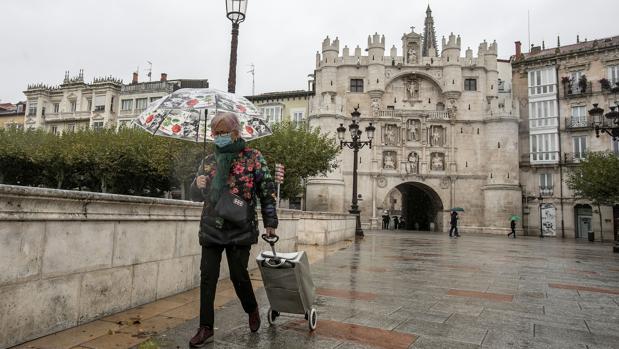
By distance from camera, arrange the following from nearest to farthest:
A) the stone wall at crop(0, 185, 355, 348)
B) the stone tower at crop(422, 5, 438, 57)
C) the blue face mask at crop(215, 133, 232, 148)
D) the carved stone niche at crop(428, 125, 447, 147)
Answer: the stone wall at crop(0, 185, 355, 348) < the blue face mask at crop(215, 133, 232, 148) < the carved stone niche at crop(428, 125, 447, 147) < the stone tower at crop(422, 5, 438, 57)

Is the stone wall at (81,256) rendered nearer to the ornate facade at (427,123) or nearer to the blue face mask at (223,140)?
the blue face mask at (223,140)

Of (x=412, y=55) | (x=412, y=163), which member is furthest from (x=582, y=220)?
(x=412, y=55)

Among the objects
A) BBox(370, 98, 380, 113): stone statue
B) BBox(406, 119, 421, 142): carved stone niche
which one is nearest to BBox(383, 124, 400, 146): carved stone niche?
BBox(406, 119, 421, 142): carved stone niche

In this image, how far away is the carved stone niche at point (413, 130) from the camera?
42281mm

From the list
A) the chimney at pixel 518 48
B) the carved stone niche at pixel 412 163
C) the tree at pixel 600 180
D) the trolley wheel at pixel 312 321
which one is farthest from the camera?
the chimney at pixel 518 48

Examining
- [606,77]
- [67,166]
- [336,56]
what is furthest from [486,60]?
[67,166]

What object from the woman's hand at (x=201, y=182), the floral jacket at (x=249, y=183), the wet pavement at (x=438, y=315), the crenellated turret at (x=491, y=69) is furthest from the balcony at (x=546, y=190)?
the woman's hand at (x=201, y=182)

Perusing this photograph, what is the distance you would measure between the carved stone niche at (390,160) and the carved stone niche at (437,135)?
3911 mm

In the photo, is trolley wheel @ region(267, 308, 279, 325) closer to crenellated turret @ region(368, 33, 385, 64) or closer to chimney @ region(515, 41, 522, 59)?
crenellated turret @ region(368, 33, 385, 64)

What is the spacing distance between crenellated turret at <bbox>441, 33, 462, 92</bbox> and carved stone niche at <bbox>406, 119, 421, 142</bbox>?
4.37 m

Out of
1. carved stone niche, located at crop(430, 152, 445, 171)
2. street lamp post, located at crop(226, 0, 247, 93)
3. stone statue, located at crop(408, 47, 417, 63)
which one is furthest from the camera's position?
stone statue, located at crop(408, 47, 417, 63)

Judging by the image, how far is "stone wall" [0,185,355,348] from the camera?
320 cm

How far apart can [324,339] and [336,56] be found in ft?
136

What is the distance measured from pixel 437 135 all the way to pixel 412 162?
3766mm
